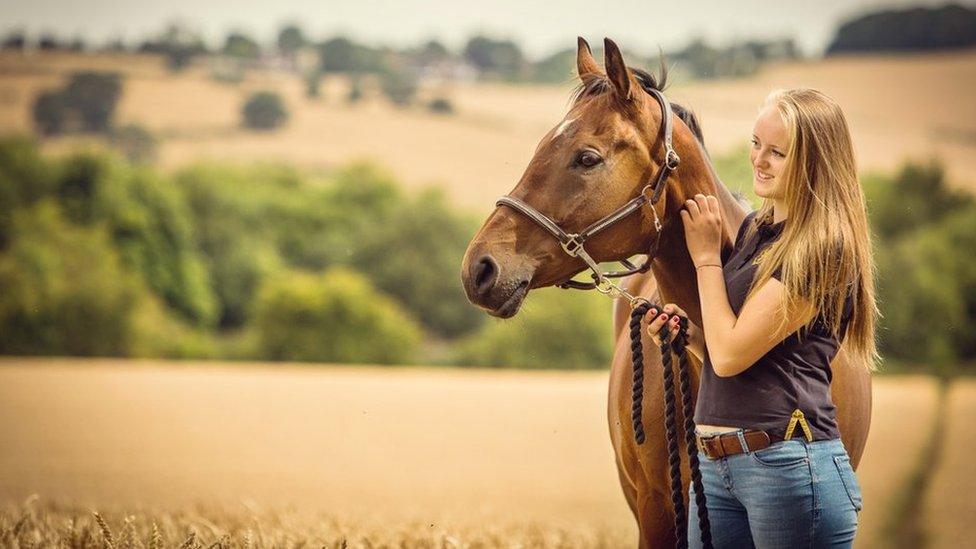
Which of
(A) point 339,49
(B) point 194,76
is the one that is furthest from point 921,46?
(B) point 194,76

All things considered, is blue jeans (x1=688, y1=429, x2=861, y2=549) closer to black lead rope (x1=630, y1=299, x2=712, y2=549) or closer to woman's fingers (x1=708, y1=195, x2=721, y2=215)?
black lead rope (x1=630, y1=299, x2=712, y2=549)

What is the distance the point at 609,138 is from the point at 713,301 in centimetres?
68

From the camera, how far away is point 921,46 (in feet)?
326

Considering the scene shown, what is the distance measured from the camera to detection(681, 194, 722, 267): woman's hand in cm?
364

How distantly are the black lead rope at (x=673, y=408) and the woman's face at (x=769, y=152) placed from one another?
1.81ft

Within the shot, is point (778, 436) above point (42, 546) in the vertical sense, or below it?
above

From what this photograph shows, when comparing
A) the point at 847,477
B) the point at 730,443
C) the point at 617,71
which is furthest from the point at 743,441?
the point at 617,71

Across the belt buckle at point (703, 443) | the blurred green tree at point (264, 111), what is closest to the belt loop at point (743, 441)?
the belt buckle at point (703, 443)

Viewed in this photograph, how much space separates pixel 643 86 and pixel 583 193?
62 cm

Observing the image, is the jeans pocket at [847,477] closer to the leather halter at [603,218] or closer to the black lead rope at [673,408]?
the black lead rope at [673,408]

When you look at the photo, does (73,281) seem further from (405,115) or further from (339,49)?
(339,49)

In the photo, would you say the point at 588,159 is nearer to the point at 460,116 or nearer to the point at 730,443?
the point at 730,443

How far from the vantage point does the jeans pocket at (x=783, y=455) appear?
3.32 meters

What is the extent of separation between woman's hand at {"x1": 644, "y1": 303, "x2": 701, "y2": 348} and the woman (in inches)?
8.2
